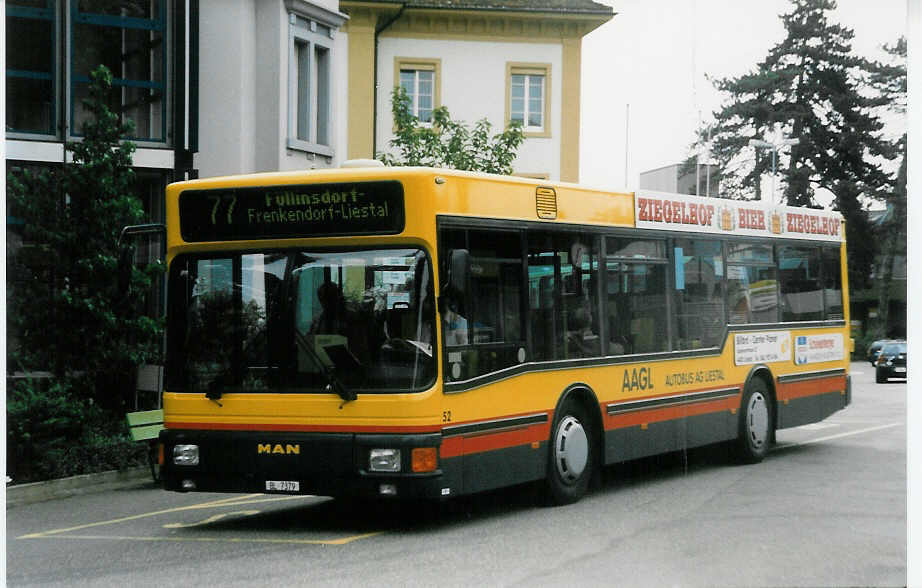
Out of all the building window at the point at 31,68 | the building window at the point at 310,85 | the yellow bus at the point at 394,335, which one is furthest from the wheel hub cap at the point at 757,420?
the building window at the point at 31,68

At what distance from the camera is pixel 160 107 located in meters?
18.8

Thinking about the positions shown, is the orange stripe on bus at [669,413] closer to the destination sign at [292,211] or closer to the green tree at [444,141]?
the destination sign at [292,211]

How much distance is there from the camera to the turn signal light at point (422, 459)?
31.5 feet

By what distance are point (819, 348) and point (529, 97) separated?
14.3 ft

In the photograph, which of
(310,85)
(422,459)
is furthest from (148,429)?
(310,85)

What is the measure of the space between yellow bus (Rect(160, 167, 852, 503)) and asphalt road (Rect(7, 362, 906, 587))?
48cm

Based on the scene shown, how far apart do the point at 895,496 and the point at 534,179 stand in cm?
368

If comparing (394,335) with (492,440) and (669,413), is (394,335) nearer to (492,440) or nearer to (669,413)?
(492,440)

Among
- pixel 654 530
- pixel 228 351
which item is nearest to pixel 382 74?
pixel 228 351

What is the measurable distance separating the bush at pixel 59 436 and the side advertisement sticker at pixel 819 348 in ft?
23.6

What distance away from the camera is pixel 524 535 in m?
9.80

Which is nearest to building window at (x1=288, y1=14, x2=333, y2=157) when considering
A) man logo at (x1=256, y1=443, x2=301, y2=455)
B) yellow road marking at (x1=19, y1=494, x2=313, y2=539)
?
yellow road marking at (x1=19, y1=494, x2=313, y2=539)

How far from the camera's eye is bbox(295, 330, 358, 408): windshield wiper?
9703 millimetres

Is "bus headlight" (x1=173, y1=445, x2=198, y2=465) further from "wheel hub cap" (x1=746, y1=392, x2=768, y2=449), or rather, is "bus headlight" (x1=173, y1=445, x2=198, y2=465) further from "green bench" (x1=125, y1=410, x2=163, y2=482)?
"wheel hub cap" (x1=746, y1=392, x2=768, y2=449)
